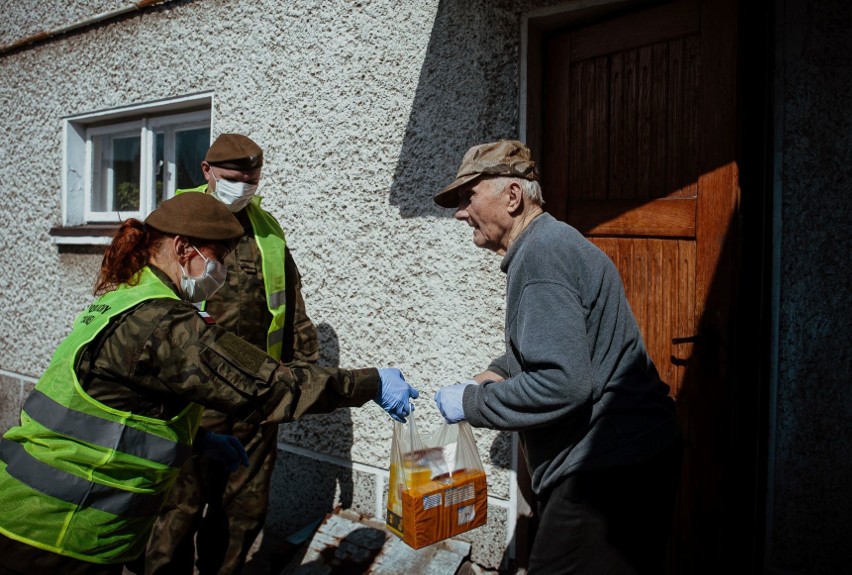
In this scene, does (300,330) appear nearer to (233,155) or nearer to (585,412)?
(233,155)

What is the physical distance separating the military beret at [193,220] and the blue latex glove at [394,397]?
74cm

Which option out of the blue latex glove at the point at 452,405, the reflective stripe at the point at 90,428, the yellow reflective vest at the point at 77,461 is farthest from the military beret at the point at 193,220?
the blue latex glove at the point at 452,405

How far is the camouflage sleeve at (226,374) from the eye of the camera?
6.07 feet

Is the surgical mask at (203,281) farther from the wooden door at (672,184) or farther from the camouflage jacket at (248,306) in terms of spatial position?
the wooden door at (672,184)

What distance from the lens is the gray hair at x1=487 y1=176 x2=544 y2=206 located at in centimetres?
211

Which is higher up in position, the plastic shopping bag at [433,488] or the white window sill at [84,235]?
the white window sill at [84,235]

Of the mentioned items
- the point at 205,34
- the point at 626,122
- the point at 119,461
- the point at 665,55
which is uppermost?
the point at 205,34

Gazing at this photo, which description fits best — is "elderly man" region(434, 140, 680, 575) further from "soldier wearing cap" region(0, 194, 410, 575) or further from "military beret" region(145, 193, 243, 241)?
"military beret" region(145, 193, 243, 241)

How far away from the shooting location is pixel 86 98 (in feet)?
16.9

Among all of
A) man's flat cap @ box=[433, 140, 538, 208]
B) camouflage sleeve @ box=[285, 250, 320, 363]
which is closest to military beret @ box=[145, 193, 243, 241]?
man's flat cap @ box=[433, 140, 538, 208]

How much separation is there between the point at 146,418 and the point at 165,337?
241 mm

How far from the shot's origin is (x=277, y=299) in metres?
3.18

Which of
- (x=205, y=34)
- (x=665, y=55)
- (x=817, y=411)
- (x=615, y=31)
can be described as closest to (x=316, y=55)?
(x=205, y=34)

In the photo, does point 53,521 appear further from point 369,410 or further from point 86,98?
point 86,98
